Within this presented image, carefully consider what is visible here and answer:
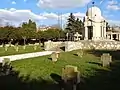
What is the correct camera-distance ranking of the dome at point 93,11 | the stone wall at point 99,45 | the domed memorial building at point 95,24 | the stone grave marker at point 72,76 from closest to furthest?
the stone grave marker at point 72,76
the stone wall at point 99,45
the domed memorial building at point 95,24
the dome at point 93,11

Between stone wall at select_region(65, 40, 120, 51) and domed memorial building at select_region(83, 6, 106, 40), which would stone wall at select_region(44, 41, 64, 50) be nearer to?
stone wall at select_region(65, 40, 120, 51)

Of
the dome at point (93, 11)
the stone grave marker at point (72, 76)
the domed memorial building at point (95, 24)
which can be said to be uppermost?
the dome at point (93, 11)

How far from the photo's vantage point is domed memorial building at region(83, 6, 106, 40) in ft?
208

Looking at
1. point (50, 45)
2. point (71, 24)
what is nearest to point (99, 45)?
point (50, 45)

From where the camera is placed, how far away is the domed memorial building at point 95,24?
6344 cm

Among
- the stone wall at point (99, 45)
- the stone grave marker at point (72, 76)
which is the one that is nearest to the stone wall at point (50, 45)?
the stone wall at point (99, 45)

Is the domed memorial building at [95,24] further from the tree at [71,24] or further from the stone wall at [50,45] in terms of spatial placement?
the tree at [71,24]

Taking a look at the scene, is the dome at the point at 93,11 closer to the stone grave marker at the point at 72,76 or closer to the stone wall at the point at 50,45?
the stone wall at the point at 50,45

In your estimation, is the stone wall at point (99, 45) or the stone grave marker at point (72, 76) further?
the stone wall at point (99, 45)

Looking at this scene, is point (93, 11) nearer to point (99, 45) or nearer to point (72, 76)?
point (99, 45)

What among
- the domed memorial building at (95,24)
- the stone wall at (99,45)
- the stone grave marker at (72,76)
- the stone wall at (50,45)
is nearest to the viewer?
the stone grave marker at (72,76)

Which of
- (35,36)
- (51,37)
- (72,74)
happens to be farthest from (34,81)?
(51,37)

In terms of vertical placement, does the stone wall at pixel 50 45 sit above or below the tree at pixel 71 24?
below

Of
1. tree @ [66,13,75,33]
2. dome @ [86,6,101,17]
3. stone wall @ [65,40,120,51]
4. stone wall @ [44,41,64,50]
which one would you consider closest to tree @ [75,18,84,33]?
tree @ [66,13,75,33]
